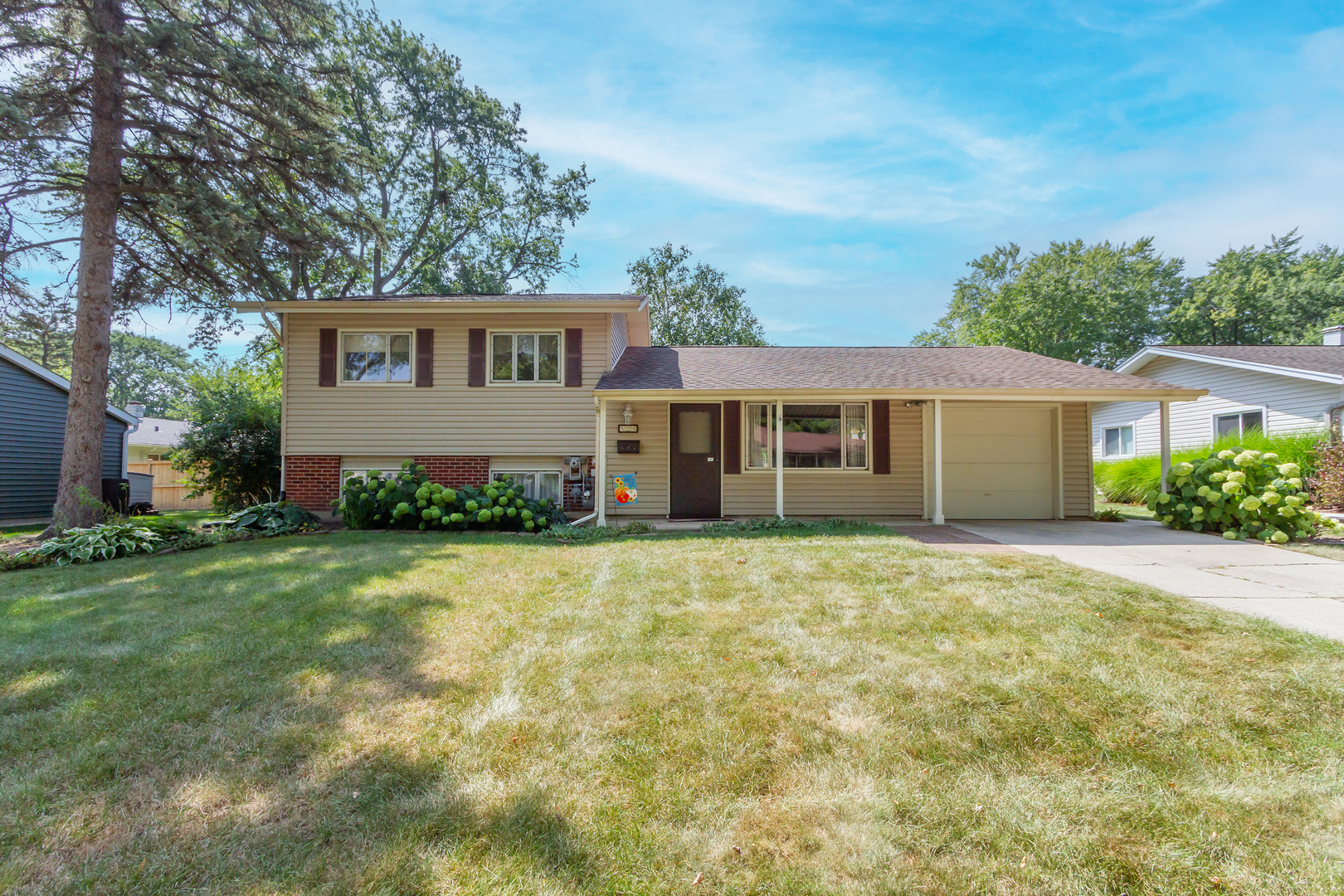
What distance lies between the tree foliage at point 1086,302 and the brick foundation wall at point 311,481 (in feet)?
90.6

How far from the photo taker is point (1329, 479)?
9.88 metres

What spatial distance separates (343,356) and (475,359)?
7.55 feet

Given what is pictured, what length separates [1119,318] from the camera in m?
27.2

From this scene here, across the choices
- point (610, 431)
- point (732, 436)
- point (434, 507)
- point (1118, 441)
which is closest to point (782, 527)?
point (732, 436)

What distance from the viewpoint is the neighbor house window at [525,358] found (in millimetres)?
10148

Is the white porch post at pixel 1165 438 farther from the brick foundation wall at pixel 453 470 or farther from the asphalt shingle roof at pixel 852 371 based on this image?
the brick foundation wall at pixel 453 470

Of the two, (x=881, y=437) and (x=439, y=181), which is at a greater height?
(x=439, y=181)

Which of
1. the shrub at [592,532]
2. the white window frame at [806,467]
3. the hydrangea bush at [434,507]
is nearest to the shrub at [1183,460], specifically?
the white window frame at [806,467]

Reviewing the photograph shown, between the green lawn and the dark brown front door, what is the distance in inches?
219

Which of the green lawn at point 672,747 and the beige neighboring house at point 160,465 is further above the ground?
the beige neighboring house at point 160,465

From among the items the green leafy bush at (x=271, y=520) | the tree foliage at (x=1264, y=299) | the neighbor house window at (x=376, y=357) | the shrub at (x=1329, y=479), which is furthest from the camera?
the tree foliage at (x=1264, y=299)

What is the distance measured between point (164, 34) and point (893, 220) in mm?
16781

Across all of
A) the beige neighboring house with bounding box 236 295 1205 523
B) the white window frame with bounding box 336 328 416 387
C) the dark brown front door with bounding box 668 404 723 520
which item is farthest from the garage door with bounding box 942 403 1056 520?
the white window frame with bounding box 336 328 416 387

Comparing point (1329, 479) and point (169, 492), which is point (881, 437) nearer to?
point (1329, 479)
